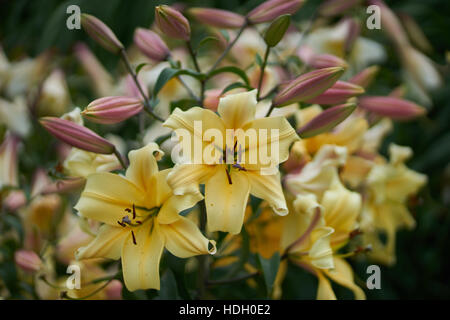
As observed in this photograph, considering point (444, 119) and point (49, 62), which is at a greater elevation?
point (49, 62)

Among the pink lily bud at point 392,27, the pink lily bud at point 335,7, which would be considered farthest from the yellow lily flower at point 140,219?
the pink lily bud at point 392,27

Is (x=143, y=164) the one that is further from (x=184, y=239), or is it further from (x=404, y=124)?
(x=404, y=124)

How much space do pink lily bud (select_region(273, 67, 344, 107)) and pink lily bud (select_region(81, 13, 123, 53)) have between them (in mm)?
200

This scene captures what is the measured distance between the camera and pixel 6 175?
769mm

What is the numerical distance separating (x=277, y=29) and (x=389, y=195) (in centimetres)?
39

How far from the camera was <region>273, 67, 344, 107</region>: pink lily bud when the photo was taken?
20.2 inches

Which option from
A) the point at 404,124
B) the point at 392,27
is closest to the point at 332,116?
the point at 392,27

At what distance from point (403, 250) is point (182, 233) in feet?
2.74

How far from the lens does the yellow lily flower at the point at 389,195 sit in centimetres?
76

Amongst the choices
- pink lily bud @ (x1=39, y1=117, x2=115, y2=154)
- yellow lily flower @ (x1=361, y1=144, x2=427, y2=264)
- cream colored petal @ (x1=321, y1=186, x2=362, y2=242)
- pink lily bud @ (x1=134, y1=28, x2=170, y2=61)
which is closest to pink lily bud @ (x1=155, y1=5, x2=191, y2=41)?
pink lily bud @ (x1=134, y1=28, x2=170, y2=61)

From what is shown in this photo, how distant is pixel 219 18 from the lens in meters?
0.69
